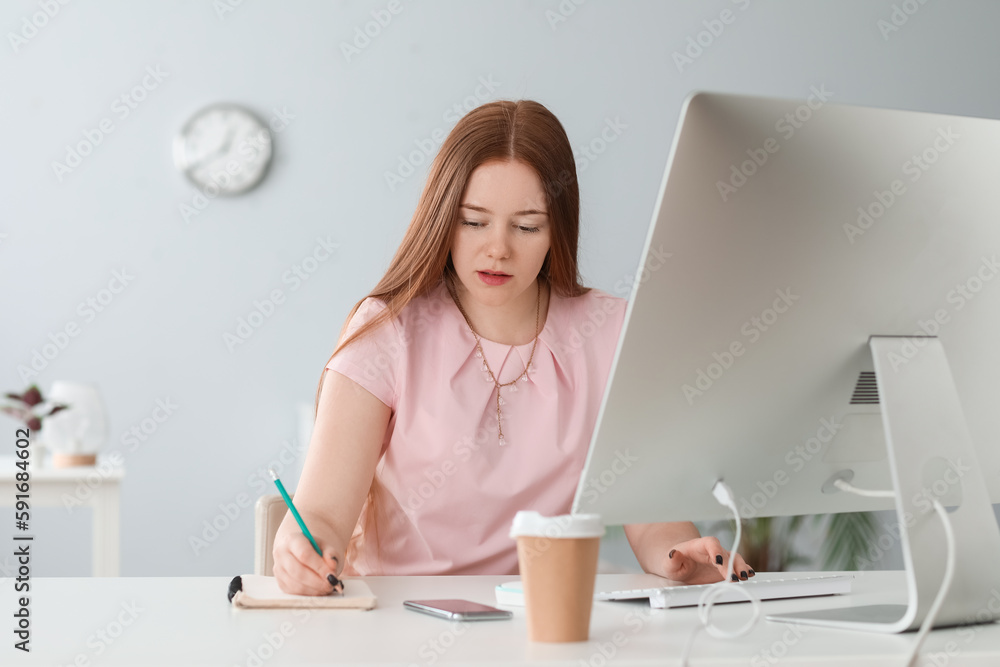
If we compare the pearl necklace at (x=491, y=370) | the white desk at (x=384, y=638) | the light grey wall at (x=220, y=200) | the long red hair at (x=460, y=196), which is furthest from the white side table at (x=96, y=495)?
the white desk at (x=384, y=638)

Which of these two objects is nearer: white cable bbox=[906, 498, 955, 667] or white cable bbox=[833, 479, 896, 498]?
white cable bbox=[906, 498, 955, 667]

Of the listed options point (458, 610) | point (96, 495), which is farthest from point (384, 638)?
point (96, 495)

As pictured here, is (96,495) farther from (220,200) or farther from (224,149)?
(224,149)

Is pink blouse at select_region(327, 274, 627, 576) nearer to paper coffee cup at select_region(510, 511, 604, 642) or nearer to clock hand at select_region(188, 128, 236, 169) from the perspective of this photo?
paper coffee cup at select_region(510, 511, 604, 642)

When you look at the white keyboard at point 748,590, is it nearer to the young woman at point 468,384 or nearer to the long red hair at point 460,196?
the young woman at point 468,384

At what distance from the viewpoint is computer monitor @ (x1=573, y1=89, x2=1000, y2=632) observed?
67 cm

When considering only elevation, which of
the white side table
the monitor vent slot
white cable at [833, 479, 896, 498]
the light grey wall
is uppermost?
the light grey wall

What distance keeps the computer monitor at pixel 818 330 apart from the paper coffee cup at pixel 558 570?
0.28ft

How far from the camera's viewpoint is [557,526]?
664mm

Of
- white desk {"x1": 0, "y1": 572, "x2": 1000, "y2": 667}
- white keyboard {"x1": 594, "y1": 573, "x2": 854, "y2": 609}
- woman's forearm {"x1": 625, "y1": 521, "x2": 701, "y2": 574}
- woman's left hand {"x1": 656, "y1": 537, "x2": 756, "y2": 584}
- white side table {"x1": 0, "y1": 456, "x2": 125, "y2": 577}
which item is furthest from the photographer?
white side table {"x1": 0, "y1": 456, "x2": 125, "y2": 577}

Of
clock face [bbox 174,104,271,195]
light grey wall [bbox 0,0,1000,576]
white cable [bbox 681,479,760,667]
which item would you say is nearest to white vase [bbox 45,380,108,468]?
light grey wall [bbox 0,0,1000,576]

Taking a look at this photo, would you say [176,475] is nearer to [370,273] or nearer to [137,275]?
[137,275]

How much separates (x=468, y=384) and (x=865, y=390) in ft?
2.45

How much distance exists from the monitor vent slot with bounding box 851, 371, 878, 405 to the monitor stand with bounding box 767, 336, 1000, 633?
0.09ft
